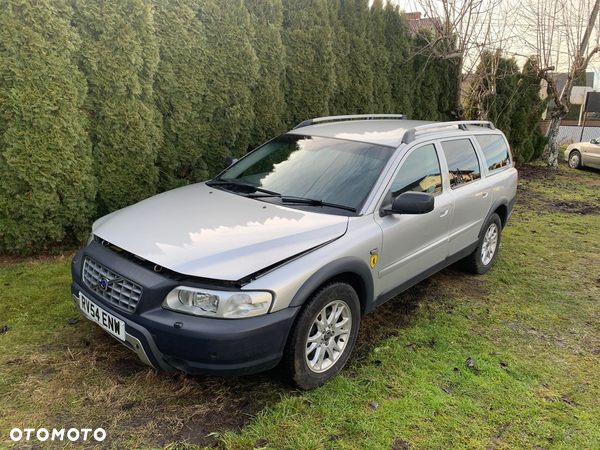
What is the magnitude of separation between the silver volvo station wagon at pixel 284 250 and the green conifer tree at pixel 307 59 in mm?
3394

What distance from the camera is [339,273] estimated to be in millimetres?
2814

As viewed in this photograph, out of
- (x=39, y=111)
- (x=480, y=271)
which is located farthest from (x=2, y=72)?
(x=480, y=271)

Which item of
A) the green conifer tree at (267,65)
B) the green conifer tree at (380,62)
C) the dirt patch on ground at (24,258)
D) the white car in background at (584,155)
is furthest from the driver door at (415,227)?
the white car in background at (584,155)

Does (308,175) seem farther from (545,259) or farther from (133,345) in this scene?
(545,259)

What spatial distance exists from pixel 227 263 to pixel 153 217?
2.84 feet

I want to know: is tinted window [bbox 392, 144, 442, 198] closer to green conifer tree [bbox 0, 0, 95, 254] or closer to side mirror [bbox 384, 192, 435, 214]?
side mirror [bbox 384, 192, 435, 214]

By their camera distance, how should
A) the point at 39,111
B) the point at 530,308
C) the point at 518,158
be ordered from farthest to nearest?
1. the point at 518,158
2. the point at 39,111
3. the point at 530,308

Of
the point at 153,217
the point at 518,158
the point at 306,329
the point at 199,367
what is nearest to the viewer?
the point at 199,367

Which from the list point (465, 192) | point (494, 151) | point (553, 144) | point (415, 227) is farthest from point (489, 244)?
point (553, 144)

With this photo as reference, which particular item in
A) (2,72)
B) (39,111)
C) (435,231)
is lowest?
(435,231)

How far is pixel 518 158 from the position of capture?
13.3 meters

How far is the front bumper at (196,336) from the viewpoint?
238 centimetres

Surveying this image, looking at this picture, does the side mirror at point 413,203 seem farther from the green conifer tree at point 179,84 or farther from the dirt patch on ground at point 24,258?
the dirt patch on ground at point 24,258

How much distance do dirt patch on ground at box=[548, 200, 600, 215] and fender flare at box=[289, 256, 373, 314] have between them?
7140 mm
